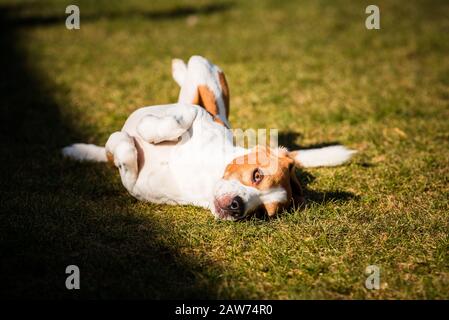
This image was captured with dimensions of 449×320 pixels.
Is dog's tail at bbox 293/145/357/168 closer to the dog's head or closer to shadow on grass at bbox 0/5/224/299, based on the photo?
the dog's head

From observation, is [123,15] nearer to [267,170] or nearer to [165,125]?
[165,125]

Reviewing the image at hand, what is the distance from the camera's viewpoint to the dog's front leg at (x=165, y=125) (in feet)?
12.2

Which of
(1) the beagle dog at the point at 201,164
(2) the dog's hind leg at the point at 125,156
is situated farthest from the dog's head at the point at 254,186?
(2) the dog's hind leg at the point at 125,156

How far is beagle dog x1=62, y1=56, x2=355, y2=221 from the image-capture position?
3.40 metres

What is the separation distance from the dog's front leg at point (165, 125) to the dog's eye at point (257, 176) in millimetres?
616

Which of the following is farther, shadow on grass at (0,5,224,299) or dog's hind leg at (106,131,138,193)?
dog's hind leg at (106,131,138,193)

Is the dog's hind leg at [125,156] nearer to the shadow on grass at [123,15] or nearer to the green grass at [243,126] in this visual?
the green grass at [243,126]

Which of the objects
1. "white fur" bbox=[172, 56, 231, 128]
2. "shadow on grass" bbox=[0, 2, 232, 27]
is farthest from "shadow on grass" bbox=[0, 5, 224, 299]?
"shadow on grass" bbox=[0, 2, 232, 27]

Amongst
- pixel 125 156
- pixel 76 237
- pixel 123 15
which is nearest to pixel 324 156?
pixel 125 156

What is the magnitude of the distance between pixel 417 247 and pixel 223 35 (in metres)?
6.72

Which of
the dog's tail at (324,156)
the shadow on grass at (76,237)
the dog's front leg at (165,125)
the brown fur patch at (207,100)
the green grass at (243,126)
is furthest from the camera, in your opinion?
the brown fur patch at (207,100)

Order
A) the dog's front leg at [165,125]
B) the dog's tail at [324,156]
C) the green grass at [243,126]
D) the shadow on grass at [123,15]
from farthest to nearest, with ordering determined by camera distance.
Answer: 1. the shadow on grass at [123,15]
2. the dog's tail at [324,156]
3. the dog's front leg at [165,125]
4. the green grass at [243,126]

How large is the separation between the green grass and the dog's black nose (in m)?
0.18
